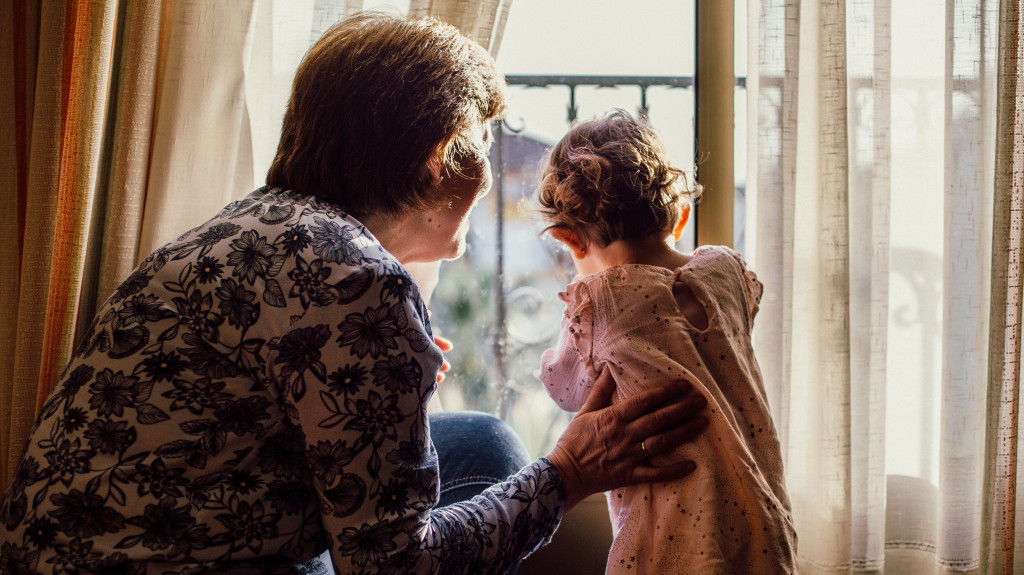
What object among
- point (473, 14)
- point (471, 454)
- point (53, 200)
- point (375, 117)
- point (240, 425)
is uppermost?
point (473, 14)

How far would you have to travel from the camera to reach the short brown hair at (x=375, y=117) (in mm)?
875

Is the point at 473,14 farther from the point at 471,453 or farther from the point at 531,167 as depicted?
the point at 471,453

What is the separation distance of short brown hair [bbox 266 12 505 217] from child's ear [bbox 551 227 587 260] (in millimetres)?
345

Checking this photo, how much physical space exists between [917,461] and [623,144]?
37.7 inches

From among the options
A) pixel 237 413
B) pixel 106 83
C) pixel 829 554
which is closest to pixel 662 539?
pixel 829 554

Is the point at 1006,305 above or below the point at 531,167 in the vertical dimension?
below

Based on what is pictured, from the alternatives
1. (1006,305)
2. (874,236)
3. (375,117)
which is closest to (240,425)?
(375,117)

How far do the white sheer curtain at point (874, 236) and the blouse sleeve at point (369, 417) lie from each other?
0.86 m

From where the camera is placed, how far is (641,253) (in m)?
1.17

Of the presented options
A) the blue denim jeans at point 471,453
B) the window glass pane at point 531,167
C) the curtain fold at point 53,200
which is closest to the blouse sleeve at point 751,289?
the window glass pane at point 531,167

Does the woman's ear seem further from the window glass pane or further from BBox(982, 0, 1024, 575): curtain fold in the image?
BBox(982, 0, 1024, 575): curtain fold

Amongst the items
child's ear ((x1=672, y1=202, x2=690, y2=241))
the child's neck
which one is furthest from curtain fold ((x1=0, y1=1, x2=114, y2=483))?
child's ear ((x1=672, y1=202, x2=690, y2=241))

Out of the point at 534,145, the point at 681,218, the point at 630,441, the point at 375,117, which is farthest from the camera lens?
the point at 534,145

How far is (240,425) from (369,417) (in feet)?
0.49
